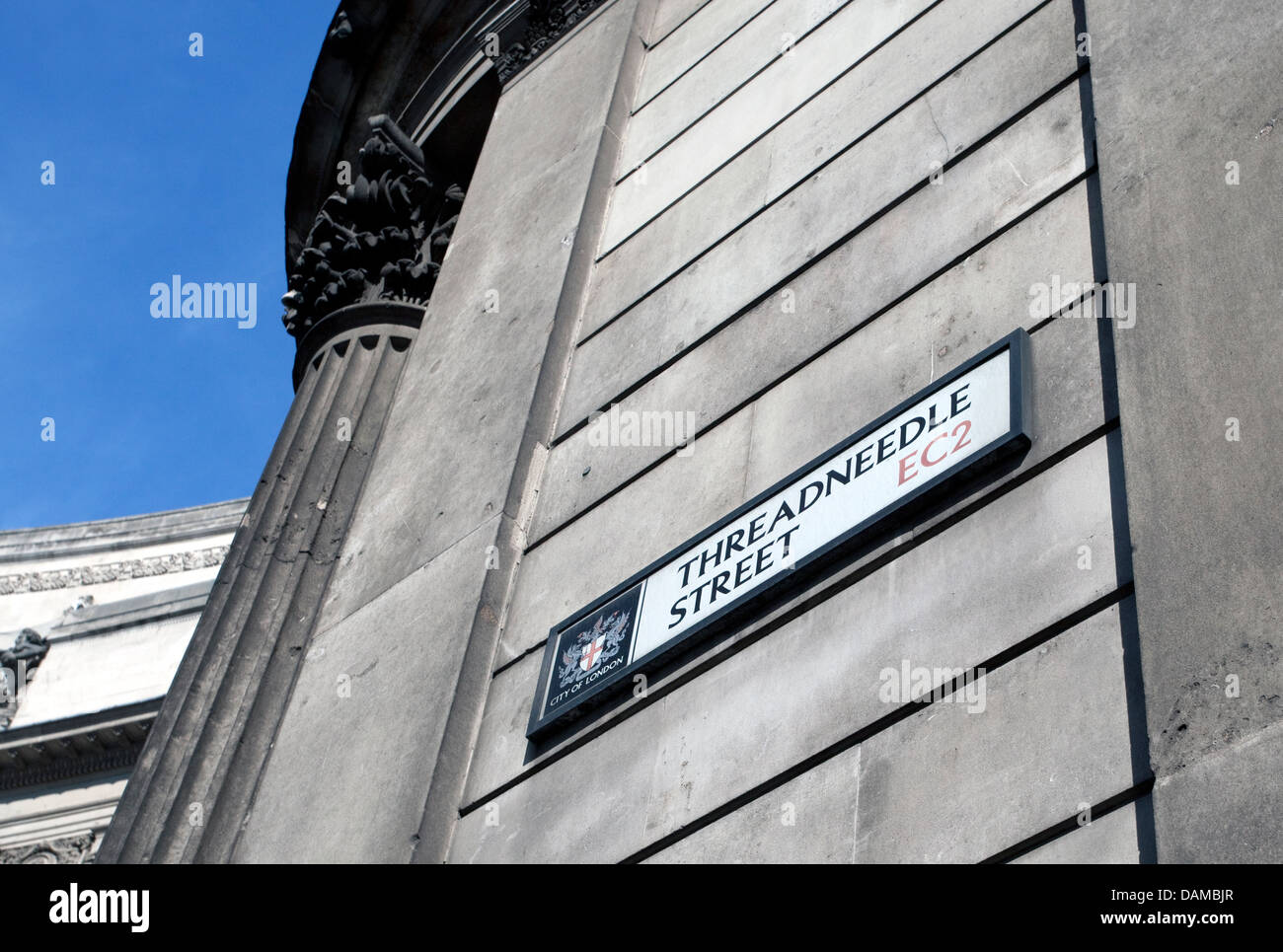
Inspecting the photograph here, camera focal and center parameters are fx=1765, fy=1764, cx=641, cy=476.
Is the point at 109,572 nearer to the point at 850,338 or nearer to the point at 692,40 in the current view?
the point at 692,40

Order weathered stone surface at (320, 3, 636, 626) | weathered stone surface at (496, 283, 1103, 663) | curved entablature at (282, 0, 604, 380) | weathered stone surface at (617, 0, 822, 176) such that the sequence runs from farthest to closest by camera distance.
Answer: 1. curved entablature at (282, 0, 604, 380)
2. weathered stone surface at (617, 0, 822, 176)
3. weathered stone surface at (320, 3, 636, 626)
4. weathered stone surface at (496, 283, 1103, 663)

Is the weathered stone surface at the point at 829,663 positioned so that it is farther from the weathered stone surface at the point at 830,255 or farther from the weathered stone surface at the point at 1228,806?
the weathered stone surface at the point at 830,255

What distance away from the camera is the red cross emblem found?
7.85 metres

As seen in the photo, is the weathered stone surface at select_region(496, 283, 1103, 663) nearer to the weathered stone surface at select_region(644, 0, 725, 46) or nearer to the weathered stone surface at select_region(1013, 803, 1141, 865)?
the weathered stone surface at select_region(1013, 803, 1141, 865)

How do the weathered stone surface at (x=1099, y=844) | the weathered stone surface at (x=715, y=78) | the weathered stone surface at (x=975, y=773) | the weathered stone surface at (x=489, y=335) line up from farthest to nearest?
1. the weathered stone surface at (x=715, y=78)
2. the weathered stone surface at (x=489, y=335)
3. the weathered stone surface at (x=975, y=773)
4. the weathered stone surface at (x=1099, y=844)

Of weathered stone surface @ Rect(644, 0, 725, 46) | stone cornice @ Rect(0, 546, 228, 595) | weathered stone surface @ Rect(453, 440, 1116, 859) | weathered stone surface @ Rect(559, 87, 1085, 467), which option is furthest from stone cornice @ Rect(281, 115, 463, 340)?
stone cornice @ Rect(0, 546, 228, 595)

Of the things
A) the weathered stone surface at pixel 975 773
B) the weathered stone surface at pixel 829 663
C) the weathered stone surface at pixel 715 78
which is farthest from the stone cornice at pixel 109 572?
the weathered stone surface at pixel 975 773

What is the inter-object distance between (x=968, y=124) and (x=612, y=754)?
366cm

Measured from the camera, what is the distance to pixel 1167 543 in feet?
18.5

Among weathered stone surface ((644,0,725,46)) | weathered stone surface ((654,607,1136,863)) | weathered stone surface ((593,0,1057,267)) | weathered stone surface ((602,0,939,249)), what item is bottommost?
weathered stone surface ((654,607,1136,863))

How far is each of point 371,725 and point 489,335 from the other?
10.5 ft

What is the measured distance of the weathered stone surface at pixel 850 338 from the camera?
7.47m

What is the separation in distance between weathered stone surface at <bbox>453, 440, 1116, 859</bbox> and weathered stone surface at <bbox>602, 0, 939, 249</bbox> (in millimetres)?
4417

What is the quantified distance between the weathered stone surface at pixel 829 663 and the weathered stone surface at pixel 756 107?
4.42 meters
